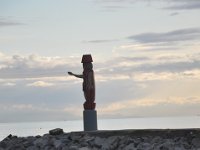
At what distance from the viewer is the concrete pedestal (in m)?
18.7

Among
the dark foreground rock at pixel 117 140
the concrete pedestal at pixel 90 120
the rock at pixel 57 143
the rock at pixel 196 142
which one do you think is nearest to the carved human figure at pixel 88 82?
the concrete pedestal at pixel 90 120

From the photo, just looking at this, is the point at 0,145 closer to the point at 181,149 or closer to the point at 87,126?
the point at 87,126

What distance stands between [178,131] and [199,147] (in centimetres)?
85

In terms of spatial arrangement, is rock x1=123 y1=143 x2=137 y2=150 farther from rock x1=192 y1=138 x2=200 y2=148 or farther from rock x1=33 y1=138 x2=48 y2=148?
rock x1=33 y1=138 x2=48 y2=148

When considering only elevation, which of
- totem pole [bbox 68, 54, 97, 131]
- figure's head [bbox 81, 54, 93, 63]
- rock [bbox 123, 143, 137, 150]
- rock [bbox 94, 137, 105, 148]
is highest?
figure's head [bbox 81, 54, 93, 63]

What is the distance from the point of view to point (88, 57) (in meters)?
19.1

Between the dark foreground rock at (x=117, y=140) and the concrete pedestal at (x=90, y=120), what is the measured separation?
81cm

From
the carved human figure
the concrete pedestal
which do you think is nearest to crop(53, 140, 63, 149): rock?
the concrete pedestal

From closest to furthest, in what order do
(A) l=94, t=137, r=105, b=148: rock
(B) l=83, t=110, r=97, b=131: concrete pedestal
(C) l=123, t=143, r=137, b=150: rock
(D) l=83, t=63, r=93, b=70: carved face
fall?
(C) l=123, t=143, r=137, b=150: rock, (A) l=94, t=137, r=105, b=148: rock, (B) l=83, t=110, r=97, b=131: concrete pedestal, (D) l=83, t=63, r=93, b=70: carved face

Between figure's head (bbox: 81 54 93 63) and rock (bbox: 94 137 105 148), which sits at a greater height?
figure's head (bbox: 81 54 93 63)

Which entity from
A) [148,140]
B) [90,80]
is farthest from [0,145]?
[148,140]

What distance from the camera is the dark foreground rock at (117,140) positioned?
15695 mm

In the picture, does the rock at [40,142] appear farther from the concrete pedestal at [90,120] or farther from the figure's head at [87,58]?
the figure's head at [87,58]

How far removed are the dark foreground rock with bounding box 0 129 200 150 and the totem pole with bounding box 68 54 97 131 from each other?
915 mm
